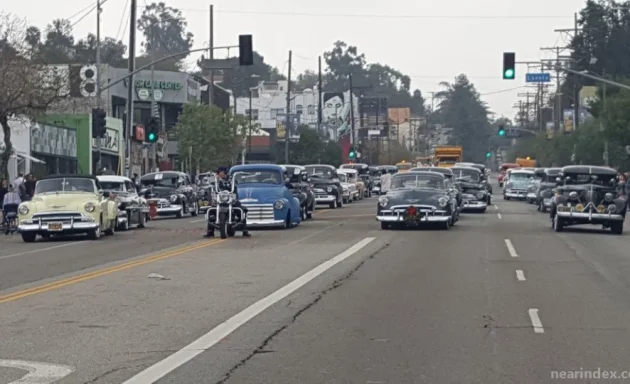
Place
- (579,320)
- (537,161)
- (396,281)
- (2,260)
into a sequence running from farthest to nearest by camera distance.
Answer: (537,161), (2,260), (396,281), (579,320)

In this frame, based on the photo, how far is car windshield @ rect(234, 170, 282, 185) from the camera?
33.4 meters

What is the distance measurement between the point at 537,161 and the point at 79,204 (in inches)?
3927

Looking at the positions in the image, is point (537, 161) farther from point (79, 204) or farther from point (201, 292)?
point (201, 292)

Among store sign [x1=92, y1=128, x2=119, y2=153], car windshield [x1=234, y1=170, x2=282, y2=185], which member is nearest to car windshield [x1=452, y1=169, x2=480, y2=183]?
car windshield [x1=234, y1=170, x2=282, y2=185]

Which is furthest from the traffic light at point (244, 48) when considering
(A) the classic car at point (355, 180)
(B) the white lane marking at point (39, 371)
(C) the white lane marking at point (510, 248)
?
(B) the white lane marking at point (39, 371)

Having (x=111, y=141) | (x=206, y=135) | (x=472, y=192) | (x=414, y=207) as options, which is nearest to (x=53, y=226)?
(x=414, y=207)

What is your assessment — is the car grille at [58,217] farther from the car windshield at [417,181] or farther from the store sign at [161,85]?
the store sign at [161,85]

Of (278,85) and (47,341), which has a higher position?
(278,85)

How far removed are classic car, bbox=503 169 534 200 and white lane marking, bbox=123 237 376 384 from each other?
152 feet


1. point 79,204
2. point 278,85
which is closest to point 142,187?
point 79,204

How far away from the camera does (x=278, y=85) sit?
161 m

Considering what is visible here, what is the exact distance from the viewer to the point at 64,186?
101 ft

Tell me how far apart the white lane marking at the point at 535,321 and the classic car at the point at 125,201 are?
2095 centimetres

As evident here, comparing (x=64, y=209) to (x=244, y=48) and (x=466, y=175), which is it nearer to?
(x=244, y=48)
